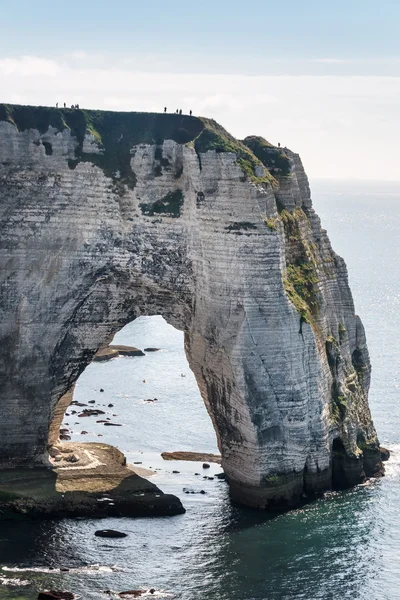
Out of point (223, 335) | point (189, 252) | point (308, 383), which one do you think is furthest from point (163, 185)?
point (308, 383)

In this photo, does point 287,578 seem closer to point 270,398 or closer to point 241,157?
point 270,398

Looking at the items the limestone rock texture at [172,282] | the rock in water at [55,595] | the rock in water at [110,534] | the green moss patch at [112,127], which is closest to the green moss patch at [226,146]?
the limestone rock texture at [172,282]

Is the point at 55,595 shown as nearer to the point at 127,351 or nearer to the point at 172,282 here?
the point at 172,282

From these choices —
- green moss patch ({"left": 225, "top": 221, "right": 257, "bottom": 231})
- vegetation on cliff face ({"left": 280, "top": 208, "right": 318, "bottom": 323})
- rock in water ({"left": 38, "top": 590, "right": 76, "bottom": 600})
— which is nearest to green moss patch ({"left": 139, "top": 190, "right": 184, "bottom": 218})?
green moss patch ({"left": 225, "top": 221, "right": 257, "bottom": 231})

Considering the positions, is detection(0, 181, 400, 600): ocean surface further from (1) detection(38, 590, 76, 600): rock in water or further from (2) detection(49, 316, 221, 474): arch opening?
(1) detection(38, 590, 76, 600): rock in water

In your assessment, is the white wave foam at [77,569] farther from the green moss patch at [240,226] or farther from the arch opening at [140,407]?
the green moss patch at [240,226]

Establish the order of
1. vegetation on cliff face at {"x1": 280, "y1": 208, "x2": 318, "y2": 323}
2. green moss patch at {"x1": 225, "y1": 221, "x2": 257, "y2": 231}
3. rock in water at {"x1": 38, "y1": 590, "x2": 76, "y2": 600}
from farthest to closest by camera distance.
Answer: vegetation on cliff face at {"x1": 280, "y1": 208, "x2": 318, "y2": 323}
green moss patch at {"x1": 225, "y1": 221, "x2": 257, "y2": 231}
rock in water at {"x1": 38, "y1": 590, "x2": 76, "y2": 600}
